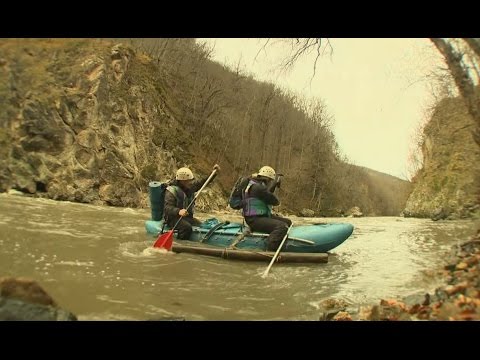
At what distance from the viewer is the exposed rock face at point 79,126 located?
22328 mm

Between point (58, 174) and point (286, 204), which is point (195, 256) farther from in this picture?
point (286, 204)

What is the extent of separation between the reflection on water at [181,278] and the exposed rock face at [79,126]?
12305mm

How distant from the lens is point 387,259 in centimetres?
965

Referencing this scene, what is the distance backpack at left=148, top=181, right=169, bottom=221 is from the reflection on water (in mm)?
672

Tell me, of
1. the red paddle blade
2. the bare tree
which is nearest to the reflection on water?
the red paddle blade

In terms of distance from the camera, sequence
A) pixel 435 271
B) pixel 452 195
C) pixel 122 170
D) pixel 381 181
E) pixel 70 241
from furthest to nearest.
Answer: pixel 381 181, pixel 452 195, pixel 122 170, pixel 70 241, pixel 435 271

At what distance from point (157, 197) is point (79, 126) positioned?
16.0m

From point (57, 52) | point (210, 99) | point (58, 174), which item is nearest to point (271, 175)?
point (58, 174)

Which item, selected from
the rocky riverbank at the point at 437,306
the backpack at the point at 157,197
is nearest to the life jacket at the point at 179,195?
the backpack at the point at 157,197

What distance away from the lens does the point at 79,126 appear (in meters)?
24.7

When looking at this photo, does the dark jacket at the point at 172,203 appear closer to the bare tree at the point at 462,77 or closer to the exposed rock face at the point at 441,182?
the bare tree at the point at 462,77

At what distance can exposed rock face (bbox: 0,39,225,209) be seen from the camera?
2233 cm

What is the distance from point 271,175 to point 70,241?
14.3 ft

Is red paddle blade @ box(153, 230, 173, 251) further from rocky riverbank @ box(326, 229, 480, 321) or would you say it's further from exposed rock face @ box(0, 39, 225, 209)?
exposed rock face @ box(0, 39, 225, 209)
